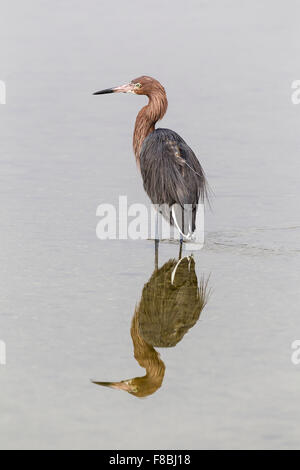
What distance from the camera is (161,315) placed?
794 cm

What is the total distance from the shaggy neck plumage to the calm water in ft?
2.32

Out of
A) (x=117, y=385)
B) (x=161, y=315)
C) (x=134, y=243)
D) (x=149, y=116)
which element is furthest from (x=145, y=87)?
(x=117, y=385)

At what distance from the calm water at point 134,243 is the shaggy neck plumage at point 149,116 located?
0.71m

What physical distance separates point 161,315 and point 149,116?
3.49 meters

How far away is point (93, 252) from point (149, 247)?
0.60 m

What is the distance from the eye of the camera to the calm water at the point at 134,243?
20.1 ft

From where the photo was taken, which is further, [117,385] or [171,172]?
[171,172]

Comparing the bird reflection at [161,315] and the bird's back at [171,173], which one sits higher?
the bird's back at [171,173]

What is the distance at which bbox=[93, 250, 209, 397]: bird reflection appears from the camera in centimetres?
662

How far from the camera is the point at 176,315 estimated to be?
7953 millimetres

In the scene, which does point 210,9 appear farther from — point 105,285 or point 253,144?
point 105,285

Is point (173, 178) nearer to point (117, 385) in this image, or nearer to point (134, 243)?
point (134, 243)

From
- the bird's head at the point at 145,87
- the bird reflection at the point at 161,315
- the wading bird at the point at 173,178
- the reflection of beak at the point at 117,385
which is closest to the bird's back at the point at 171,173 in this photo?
the wading bird at the point at 173,178

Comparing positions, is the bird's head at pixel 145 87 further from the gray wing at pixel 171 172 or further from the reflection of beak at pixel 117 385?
the reflection of beak at pixel 117 385
